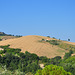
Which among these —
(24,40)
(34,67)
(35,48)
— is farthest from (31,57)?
(24,40)

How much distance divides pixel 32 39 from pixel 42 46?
41.2 feet

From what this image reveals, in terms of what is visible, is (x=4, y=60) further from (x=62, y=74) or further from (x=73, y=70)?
(x=62, y=74)

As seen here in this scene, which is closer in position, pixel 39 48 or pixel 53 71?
pixel 53 71

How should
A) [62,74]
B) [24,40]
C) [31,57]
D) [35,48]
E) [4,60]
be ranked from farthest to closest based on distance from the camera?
1. [24,40]
2. [35,48]
3. [31,57]
4. [4,60]
5. [62,74]

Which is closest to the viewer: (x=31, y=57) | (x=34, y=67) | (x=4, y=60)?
(x=34, y=67)

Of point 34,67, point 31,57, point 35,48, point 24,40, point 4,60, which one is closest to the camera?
point 34,67

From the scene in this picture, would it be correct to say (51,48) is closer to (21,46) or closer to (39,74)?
(21,46)

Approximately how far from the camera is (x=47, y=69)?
25578mm

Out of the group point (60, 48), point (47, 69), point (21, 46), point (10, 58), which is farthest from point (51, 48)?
point (47, 69)

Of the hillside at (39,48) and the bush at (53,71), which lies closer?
the bush at (53,71)

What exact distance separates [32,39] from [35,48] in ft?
49.2

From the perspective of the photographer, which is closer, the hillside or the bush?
the bush

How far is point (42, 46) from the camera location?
78375 mm

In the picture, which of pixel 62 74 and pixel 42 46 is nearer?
pixel 62 74
